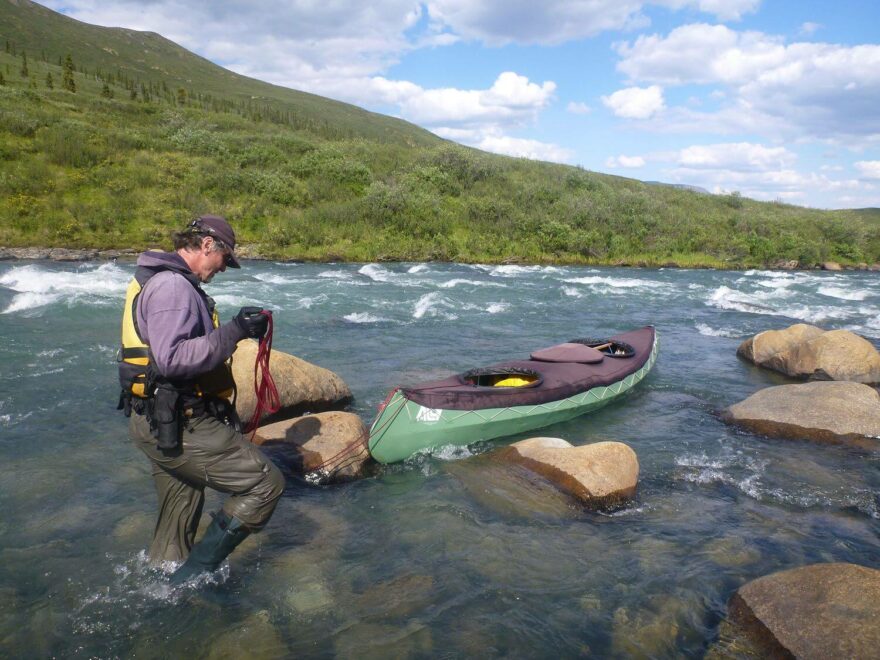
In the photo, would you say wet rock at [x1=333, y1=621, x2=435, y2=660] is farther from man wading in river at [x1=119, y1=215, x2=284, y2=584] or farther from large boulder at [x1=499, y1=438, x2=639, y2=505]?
large boulder at [x1=499, y1=438, x2=639, y2=505]

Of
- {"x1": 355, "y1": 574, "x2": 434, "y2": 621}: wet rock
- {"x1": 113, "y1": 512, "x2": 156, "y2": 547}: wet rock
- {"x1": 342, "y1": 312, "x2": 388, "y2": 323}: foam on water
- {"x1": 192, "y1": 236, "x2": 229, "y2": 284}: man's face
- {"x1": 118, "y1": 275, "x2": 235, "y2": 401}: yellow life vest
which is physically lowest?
{"x1": 113, "y1": 512, "x2": 156, "y2": 547}: wet rock

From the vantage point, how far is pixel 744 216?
136 feet

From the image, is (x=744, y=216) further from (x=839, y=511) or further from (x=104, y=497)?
(x=104, y=497)

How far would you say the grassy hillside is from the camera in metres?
29.5

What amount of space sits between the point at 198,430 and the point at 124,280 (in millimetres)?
17873

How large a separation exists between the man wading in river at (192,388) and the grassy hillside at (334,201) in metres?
25.2

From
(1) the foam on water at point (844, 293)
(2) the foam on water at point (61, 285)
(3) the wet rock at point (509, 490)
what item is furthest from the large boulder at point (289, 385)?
(1) the foam on water at point (844, 293)

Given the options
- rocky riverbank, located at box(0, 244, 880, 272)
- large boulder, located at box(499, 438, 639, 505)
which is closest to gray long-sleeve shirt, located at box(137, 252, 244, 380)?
large boulder, located at box(499, 438, 639, 505)

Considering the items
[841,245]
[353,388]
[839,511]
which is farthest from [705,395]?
[841,245]

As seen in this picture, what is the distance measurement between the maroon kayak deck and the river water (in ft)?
1.92

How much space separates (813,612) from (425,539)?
10.4 ft

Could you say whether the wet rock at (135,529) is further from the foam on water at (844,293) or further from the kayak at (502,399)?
the foam on water at (844,293)

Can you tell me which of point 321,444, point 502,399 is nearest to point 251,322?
point 321,444

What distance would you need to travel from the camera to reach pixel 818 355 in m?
11.3
